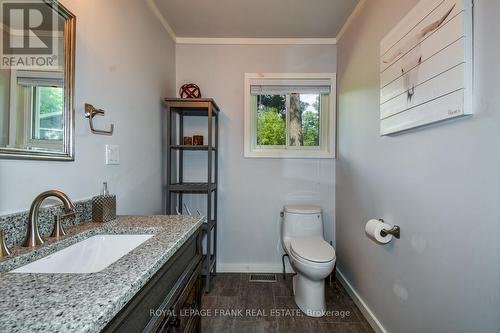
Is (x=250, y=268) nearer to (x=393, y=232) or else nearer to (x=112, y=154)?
(x=393, y=232)

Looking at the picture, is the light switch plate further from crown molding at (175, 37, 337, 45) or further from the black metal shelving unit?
crown molding at (175, 37, 337, 45)

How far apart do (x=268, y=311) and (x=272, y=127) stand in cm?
170

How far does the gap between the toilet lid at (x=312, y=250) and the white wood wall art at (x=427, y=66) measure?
36.6 inches

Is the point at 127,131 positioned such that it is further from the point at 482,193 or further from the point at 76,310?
the point at 482,193

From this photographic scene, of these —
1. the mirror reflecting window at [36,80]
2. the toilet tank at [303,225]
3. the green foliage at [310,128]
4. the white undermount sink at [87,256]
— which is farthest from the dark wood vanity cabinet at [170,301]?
the green foliage at [310,128]

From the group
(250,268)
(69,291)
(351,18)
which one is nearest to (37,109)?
(69,291)

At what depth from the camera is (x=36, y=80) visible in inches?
37.6

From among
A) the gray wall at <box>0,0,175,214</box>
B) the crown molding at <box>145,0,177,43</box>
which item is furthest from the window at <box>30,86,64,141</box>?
the crown molding at <box>145,0,177,43</box>

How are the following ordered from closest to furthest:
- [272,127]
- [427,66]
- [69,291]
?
[69,291] < [427,66] < [272,127]

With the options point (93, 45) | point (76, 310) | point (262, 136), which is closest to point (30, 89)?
point (93, 45)

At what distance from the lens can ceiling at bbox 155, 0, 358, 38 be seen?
1.95 meters

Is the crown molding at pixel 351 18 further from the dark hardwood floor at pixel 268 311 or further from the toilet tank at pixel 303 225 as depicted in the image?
the dark hardwood floor at pixel 268 311

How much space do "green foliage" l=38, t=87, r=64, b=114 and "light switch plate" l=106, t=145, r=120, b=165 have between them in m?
0.37

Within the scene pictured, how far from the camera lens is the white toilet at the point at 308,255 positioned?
5.72 feet
